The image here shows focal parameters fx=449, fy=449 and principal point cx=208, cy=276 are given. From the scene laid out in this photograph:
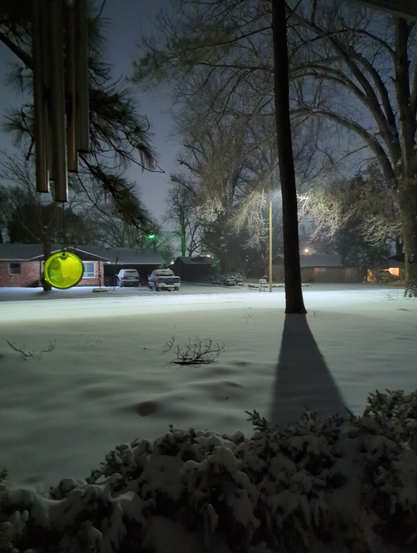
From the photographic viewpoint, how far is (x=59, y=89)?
511cm

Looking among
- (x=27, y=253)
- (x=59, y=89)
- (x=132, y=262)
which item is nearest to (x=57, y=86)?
(x=59, y=89)

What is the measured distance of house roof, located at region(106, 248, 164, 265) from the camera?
1988 inches

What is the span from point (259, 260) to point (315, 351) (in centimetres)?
5824

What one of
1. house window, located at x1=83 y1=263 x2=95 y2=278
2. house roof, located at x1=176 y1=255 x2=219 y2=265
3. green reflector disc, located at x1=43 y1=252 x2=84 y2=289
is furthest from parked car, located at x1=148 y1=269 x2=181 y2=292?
green reflector disc, located at x1=43 y1=252 x2=84 y2=289

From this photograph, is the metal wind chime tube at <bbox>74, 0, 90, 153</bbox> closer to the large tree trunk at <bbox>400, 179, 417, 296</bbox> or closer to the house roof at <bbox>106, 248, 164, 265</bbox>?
the large tree trunk at <bbox>400, 179, 417, 296</bbox>

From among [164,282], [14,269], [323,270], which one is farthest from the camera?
[323,270]

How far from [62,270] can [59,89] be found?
2873 mm

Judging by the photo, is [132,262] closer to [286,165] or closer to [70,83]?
[286,165]

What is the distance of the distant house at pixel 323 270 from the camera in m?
62.3

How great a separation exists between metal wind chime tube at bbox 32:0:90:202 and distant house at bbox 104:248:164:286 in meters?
45.1

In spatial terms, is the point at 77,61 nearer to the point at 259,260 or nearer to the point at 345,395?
the point at 345,395

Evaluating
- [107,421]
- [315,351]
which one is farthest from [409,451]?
[315,351]

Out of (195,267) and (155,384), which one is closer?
(155,384)

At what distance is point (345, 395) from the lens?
5211 millimetres
